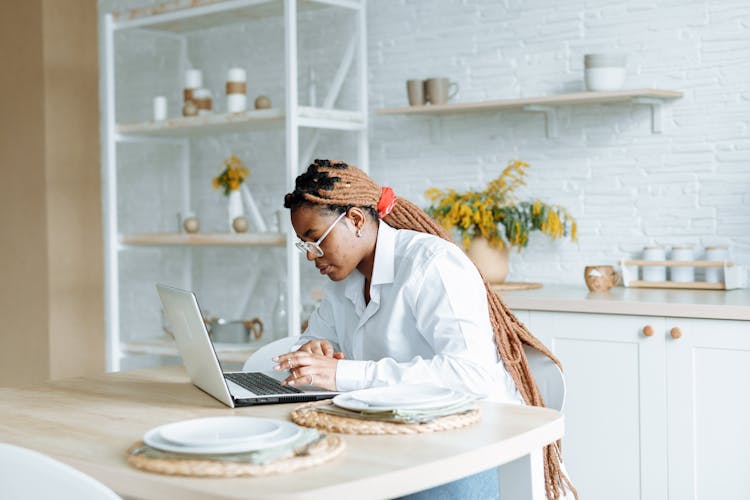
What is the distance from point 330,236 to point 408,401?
2.41 feet

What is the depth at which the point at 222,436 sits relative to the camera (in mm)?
1594

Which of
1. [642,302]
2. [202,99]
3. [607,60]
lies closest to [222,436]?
[642,302]

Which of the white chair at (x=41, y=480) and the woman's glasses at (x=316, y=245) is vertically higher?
the woman's glasses at (x=316, y=245)

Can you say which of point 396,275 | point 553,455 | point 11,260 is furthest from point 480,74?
point 11,260

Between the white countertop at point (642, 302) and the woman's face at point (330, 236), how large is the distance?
1.21 meters

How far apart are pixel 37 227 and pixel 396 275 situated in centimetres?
348

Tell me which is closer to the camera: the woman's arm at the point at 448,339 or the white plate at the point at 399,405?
the white plate at the point at 399,405

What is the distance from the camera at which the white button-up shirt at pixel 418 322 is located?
2119 millimetres

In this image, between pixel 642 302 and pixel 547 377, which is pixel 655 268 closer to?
pixel 642 302

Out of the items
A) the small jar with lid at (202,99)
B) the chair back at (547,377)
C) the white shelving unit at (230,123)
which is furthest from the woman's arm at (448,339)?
the small jar with lid at (202,99)

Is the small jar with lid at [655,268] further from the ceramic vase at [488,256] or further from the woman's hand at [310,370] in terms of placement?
the woman's hand at [310,370]

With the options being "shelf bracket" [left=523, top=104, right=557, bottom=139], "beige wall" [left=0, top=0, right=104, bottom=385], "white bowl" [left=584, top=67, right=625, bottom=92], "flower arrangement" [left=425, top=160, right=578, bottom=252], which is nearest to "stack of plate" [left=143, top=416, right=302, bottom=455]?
"flower arrangement" [left=425, top=160, right=578, bottom=252]

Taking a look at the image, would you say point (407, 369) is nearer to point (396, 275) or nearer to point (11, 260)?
point (396, 275)

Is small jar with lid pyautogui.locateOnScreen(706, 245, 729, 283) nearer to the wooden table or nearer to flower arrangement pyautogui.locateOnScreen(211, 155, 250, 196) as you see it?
the wooden table
